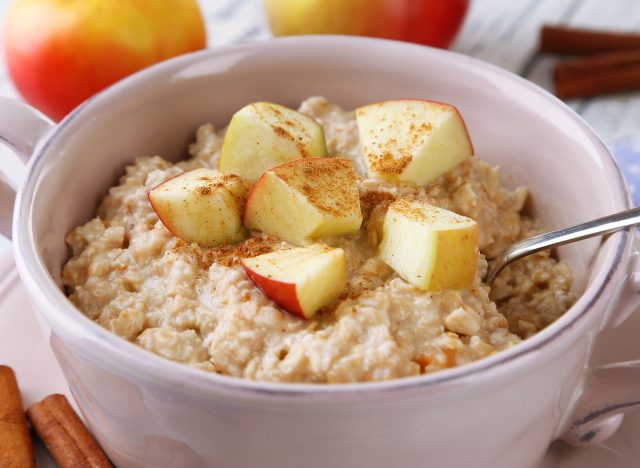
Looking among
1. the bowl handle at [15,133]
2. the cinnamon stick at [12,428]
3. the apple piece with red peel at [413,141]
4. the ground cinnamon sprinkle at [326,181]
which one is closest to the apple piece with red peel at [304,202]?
the ground cinnamon sprinkle at [326,181]

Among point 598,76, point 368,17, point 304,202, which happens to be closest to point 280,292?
point 304,202

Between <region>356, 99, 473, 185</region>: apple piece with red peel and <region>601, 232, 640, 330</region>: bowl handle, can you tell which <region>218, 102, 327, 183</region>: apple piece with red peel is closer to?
<region>356, 99, 473, 185</region>: apple piece with red peel

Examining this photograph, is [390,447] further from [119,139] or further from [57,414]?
[119,139]

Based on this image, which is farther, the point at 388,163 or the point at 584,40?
the point at 584,40

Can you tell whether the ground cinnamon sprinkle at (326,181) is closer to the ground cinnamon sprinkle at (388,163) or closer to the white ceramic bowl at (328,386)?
the ground cinnamon sprinkle at (388,163)

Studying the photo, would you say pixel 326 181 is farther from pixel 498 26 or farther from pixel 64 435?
pixel 498 26

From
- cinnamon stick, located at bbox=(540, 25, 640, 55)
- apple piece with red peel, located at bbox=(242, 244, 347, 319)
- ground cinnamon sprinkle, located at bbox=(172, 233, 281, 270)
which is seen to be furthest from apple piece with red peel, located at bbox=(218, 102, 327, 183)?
cinnamon stick, located at bbox=(540, 25, 640, 55)

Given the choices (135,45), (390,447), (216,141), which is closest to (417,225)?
(390,447)
